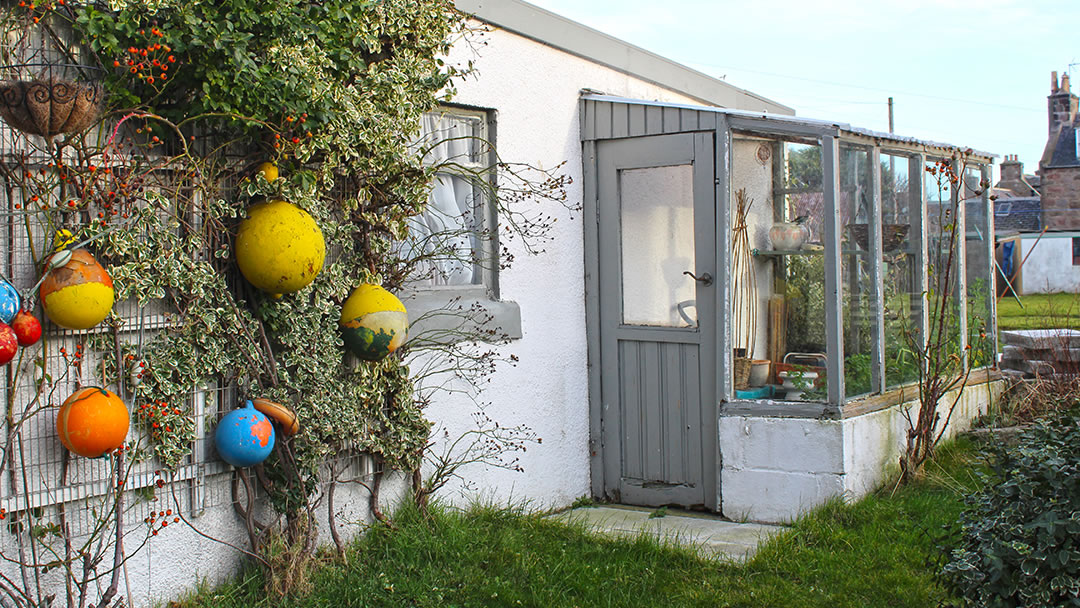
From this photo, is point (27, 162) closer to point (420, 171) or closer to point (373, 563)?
point (420, 171)

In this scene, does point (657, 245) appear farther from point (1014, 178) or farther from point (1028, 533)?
point (1014, 178)

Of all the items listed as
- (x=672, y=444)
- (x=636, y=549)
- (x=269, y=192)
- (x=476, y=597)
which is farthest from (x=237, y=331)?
(x=672, y=444)

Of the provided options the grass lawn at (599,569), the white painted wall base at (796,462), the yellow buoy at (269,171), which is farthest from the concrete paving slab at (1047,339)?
the yellow buoy at (269,171)

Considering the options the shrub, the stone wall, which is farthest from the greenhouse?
the stone wall

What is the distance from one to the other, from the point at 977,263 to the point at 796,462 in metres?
3.37

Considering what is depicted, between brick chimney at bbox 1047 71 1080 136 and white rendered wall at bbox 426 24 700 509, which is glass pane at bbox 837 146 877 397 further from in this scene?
brick chimney at bbox 1047 71 1080 136

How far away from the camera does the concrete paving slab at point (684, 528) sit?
221 inches

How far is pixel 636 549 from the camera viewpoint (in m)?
5.41

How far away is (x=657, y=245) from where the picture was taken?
6.72 m

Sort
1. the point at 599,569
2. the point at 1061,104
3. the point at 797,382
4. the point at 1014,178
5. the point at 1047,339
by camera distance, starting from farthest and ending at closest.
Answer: the point at 1014,178, the point at 1061,104, the point at 1047,339, the point at 797,382, the point at 599,569

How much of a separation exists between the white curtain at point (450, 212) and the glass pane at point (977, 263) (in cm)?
442

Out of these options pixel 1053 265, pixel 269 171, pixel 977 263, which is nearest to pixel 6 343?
pixel 269 171

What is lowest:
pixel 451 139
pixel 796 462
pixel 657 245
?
pixel 796 462

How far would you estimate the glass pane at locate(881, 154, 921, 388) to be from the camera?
22.3ft
